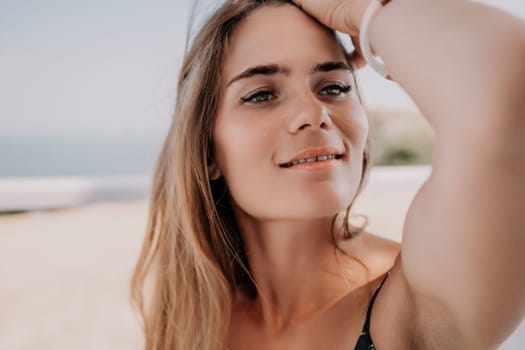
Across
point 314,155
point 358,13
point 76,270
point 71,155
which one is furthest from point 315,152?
point 71,155

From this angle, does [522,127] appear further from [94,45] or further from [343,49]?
[94,45]

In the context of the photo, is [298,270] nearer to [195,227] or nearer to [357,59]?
[195,227]

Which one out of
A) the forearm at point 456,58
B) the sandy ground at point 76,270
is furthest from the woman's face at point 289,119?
the sandy ground at point 76,270

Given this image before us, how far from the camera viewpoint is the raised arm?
0.61 m

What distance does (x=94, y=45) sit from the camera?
4.15m

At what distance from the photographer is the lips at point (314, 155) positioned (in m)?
0.98

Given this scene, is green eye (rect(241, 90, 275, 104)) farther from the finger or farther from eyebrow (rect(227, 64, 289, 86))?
the finger

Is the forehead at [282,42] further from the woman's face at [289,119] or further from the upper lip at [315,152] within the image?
the upper lip at [315,152]

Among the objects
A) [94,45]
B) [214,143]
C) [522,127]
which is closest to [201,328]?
[214,143]

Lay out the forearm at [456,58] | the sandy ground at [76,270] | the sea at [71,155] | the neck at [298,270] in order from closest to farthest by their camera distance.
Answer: the forearm at [456,58], the neck at [298,270], the sandy ground at [76,270], the sea at [71,155]

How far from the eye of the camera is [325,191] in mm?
989

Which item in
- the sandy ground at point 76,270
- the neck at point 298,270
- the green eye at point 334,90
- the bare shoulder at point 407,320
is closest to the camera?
the bare shoulder at point 407,320

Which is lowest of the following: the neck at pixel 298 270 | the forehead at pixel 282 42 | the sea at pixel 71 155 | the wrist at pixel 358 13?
the sea at pixel 71 155

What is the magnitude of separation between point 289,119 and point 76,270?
218 cm
